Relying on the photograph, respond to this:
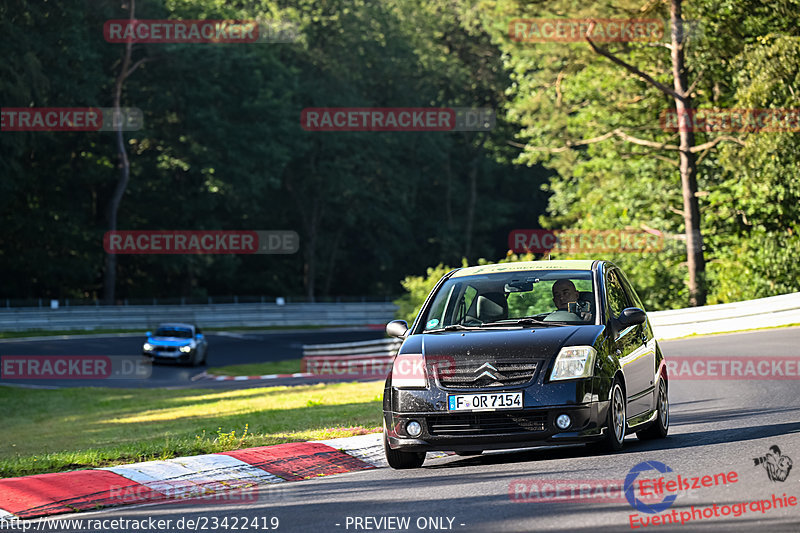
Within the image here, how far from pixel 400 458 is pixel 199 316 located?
51.5 meters

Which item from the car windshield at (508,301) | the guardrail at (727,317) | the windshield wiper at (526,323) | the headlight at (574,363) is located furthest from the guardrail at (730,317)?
the headlight at (574,363)

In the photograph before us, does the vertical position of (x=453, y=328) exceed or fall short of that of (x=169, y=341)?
it exceeds it

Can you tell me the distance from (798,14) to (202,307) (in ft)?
115

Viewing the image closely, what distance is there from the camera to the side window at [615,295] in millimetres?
10656

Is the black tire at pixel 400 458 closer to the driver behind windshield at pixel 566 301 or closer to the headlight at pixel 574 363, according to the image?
the headlight at pixel 574 363

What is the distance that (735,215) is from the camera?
3838 cm

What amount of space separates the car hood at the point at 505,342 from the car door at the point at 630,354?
1.39ft

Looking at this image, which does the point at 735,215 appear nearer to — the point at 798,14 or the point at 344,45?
the point at 798,14

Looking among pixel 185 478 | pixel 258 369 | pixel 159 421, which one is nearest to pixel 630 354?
pixel 185 478

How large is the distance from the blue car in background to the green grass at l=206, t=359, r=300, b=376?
809mm

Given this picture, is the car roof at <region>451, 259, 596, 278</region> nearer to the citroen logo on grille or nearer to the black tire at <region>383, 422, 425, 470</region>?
the citroen logo on grille

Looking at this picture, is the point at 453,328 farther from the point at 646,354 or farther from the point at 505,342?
the point at 646,354

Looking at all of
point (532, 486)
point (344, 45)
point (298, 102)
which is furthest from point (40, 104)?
point (532, 486)

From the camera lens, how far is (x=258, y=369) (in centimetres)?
3906
